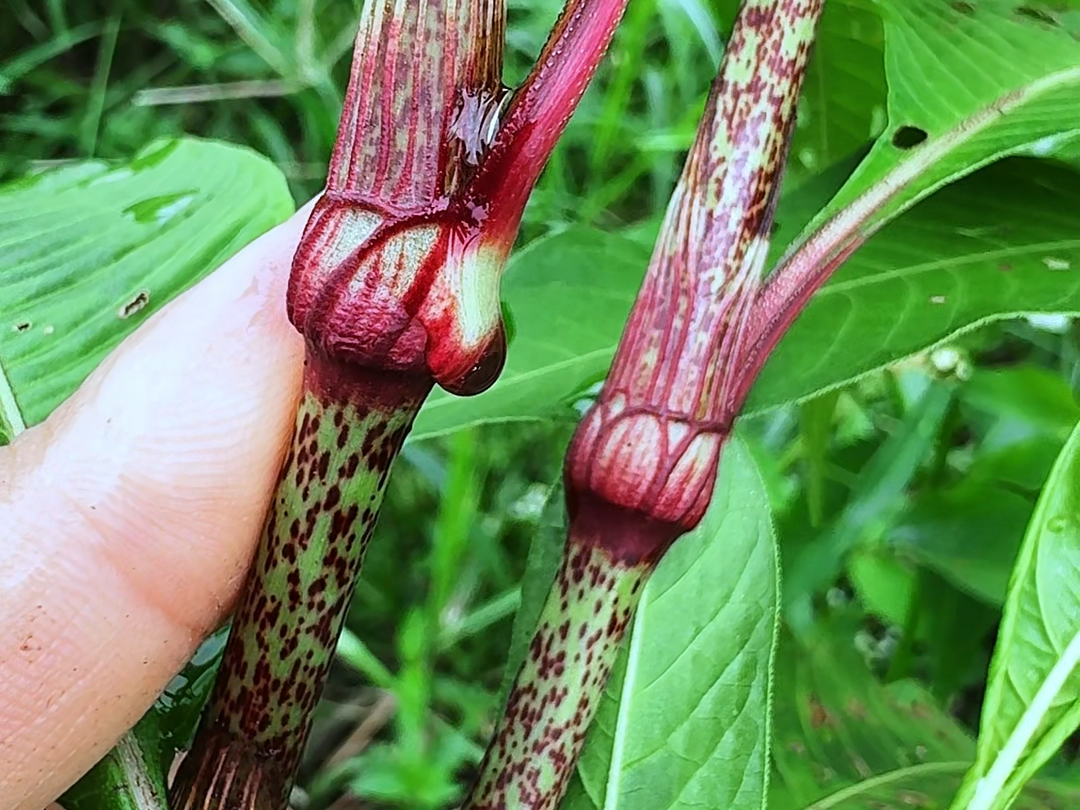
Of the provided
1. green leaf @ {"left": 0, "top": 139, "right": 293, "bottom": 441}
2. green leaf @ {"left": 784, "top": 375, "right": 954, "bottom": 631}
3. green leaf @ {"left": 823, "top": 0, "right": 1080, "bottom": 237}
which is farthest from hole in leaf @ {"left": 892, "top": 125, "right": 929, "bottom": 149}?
green leaf @ {"left": 784, "top": 375, "right": 954, "bottom": 631}

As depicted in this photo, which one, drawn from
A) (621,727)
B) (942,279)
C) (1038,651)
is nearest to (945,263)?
(942,279)

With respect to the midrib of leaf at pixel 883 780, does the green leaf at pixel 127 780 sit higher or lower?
higher

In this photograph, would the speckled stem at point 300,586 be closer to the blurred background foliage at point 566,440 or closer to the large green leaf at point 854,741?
the blurred background foliage at point 566,440

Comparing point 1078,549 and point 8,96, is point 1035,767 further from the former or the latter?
point 8,96

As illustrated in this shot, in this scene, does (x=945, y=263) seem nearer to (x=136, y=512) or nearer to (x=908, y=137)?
(x=908, y=137)

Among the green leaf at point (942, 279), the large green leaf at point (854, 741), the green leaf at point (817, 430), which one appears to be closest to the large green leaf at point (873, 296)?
the green leaf at point (942, 279)

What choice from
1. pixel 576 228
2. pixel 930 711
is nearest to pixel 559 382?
pixel 576 228
